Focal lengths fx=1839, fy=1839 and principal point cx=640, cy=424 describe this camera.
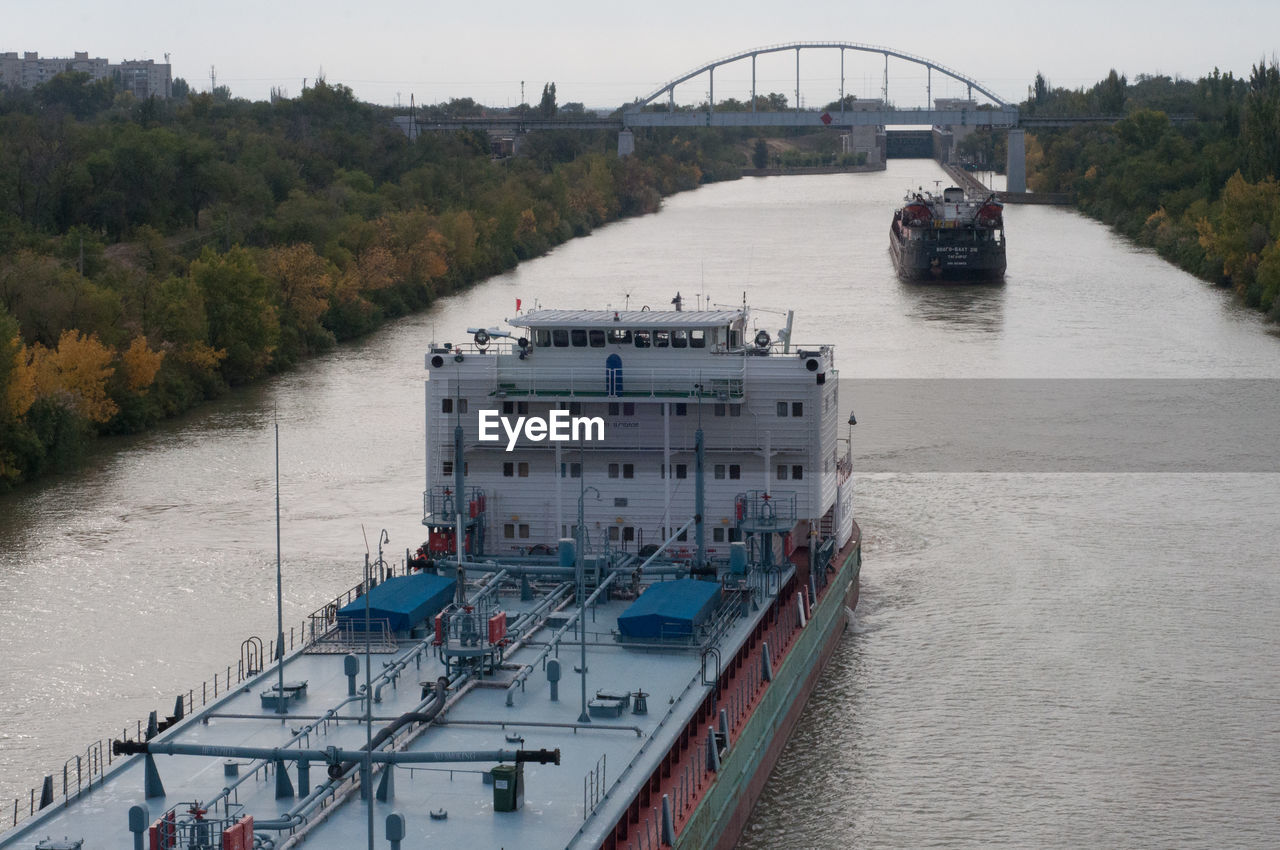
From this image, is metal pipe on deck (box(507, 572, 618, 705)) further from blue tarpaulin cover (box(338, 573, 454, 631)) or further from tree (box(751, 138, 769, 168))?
tree (box(751, 138, 769, 168))

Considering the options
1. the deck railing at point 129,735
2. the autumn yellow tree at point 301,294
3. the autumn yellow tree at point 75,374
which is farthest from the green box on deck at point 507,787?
the autumn yellow tree at point 301,294

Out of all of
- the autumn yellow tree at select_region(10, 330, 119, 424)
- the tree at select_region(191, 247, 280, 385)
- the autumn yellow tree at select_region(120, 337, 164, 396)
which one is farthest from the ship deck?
the tree at select_region(191, 247, 280, 385)

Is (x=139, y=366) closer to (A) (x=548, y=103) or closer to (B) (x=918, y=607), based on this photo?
(B) (x=918, y=607)

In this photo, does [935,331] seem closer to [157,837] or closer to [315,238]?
[315,238]

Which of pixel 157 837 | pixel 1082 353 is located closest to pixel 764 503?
pixel 157 837

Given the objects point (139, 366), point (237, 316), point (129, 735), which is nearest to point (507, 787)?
point (129, 735)

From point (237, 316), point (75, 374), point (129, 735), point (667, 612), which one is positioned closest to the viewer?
point (667, 612)
